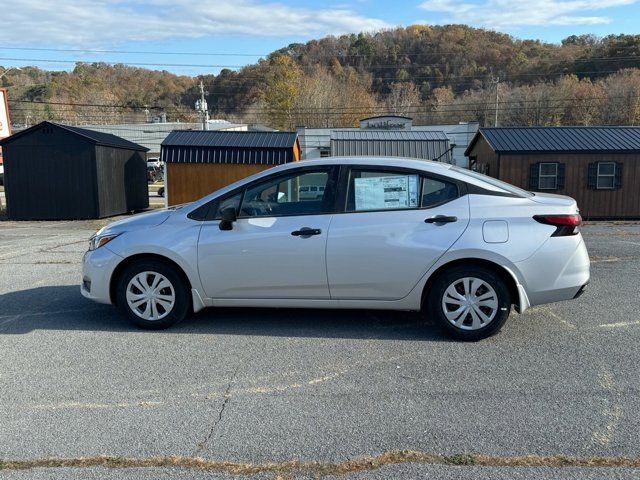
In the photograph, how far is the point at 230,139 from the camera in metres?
21.2

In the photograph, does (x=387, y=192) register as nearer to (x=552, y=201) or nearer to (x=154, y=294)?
(x=552, y=201)

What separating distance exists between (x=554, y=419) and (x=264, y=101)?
7293 cm

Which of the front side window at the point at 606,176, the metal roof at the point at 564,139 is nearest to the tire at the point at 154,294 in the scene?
the metal roof at the point at 564,139

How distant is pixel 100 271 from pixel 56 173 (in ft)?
52.6

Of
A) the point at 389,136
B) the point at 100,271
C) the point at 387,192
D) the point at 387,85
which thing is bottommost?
the point at 100,271

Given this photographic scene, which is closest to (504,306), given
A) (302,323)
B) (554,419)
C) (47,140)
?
(554,419)

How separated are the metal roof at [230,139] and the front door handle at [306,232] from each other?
15.7m

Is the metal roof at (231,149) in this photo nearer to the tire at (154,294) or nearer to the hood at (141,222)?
the hood at (141,222)

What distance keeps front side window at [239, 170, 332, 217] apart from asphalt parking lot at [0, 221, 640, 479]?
1.20 meters

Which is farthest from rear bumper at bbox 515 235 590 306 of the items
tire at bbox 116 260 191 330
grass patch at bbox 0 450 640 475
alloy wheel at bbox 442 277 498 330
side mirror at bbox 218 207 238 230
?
tire at bbox 116 260 191 330

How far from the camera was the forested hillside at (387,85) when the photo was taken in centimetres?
6456

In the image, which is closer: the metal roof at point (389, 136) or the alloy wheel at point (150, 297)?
the alloy wheel at point (150, 297)

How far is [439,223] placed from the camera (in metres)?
5.22

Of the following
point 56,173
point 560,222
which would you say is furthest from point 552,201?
point 56,173
